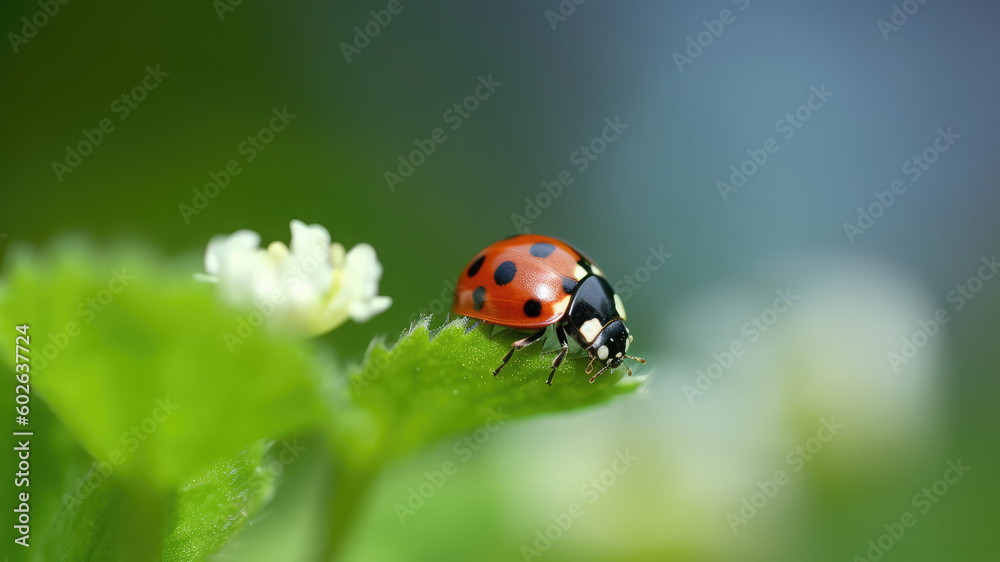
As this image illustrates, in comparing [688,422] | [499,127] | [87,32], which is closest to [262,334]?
[688,422]
